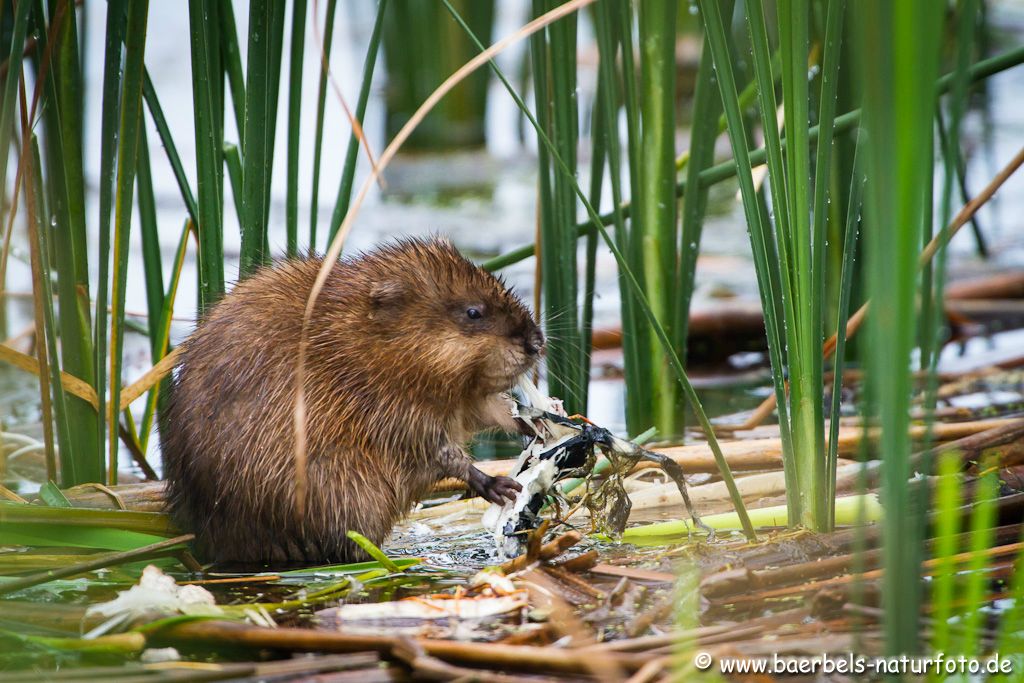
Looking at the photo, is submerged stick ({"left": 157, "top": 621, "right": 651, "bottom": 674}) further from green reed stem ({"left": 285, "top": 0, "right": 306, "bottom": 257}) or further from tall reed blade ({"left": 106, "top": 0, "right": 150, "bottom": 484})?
green reed stem ({"left": 285, "top": 0, "right": 306, "bottom": 257})

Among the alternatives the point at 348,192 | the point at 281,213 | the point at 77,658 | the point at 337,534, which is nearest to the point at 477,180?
the point at 281,213

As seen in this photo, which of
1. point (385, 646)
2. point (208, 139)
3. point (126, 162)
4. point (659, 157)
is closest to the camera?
point (385, 646)

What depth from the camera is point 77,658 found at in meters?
2.34

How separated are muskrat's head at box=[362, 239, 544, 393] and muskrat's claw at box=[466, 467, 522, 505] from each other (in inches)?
11.3

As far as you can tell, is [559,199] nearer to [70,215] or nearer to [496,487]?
[496,487]

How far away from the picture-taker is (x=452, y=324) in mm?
3393

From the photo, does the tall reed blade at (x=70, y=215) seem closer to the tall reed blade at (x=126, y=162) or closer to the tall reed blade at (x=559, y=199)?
the tall reed blade at (x=126, y=162)

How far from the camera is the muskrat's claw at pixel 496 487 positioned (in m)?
3.16

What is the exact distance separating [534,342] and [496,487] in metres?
0.45

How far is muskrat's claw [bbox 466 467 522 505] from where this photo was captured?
3164mm

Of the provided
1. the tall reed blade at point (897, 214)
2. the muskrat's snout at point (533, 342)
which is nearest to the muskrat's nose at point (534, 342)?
the muskrat's snout at point (533, 342)

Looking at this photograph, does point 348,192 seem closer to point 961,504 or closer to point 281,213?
point 961,504

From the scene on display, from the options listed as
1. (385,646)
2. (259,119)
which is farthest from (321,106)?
(385,646)

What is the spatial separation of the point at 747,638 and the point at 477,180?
7.90 m
